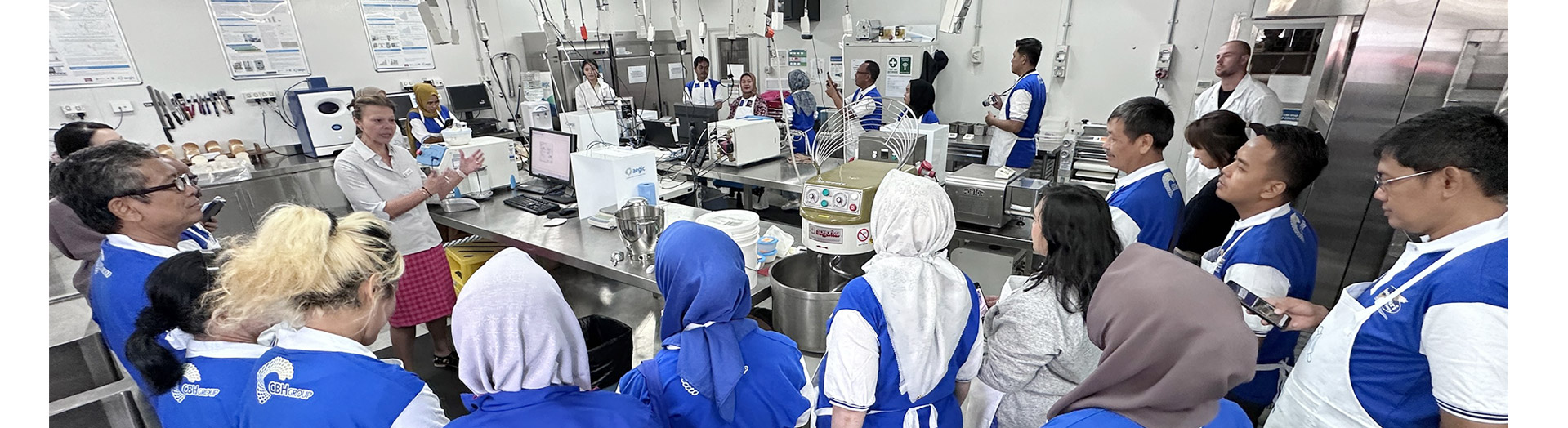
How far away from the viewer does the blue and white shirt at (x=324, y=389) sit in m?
1.02

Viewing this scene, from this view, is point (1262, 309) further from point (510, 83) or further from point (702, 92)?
point (510, 83)

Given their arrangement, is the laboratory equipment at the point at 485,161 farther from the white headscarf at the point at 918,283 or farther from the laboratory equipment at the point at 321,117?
the white headscarf at the point at 918,283

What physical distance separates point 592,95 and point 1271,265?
523 centimetres

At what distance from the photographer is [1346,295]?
123 cm

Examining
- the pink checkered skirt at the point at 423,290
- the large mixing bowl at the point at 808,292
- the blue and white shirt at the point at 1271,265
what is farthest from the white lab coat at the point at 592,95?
the blue and white shirt at the point at 1271,265

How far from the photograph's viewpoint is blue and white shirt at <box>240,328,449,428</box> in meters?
1.02

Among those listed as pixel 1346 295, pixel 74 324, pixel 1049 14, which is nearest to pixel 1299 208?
pixel 1346 295

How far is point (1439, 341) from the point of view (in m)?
0.96

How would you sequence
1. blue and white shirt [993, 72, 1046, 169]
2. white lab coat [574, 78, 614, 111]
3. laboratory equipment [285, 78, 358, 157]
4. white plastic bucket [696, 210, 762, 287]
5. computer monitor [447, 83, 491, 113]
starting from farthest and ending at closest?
computer monitor [447, 83, 491, 113], white lab coat [574, 78, 614, 111], laboratory equipment [285, 78, 358, 157], blue and white shirt [993, 72, 1046, 169], white plastic bucket [696, 210, 762, 287]

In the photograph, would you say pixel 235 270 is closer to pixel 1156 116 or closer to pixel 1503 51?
pixel 1156 116

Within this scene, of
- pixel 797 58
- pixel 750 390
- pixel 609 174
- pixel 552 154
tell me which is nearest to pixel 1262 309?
pixel 750 390

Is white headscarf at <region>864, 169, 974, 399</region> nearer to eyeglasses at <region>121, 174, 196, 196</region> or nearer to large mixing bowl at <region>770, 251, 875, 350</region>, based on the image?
large mixing bowl at <region>770, 251, 875, 350</region>

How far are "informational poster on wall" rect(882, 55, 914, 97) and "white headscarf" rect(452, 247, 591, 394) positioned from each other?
5552 mm

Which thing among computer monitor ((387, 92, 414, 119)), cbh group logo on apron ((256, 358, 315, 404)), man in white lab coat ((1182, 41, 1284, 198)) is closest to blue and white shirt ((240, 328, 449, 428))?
cbh group logo on apron ((256, 358, 315, 404))
